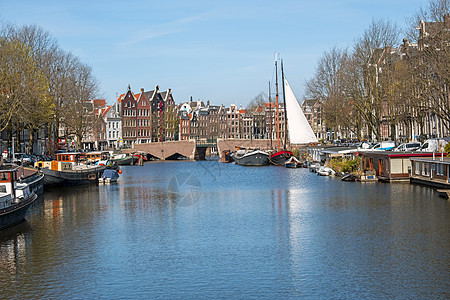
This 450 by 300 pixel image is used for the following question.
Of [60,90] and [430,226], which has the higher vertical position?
[60,90]

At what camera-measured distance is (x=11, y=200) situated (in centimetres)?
3462

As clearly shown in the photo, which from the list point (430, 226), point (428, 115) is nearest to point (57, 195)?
point (430, 226)

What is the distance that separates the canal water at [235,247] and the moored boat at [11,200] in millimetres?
704

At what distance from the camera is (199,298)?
70.6ft

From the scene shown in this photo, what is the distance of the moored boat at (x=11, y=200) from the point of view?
110 ft

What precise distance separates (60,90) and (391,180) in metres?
42.0

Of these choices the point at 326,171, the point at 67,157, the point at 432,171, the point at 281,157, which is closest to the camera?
the point at 432,171

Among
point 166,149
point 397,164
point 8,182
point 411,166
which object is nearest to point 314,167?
point 397,164

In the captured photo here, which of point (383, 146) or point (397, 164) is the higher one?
point (383, 146)

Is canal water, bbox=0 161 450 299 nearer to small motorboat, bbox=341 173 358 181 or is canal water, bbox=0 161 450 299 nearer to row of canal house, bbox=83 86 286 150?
small motorboat, bbox=341 173 358 181

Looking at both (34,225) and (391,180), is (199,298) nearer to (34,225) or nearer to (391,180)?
(34,225)

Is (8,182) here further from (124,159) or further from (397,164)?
(124,159)

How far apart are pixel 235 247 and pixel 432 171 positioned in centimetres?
2603

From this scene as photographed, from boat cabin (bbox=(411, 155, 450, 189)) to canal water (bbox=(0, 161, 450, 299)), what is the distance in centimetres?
154
